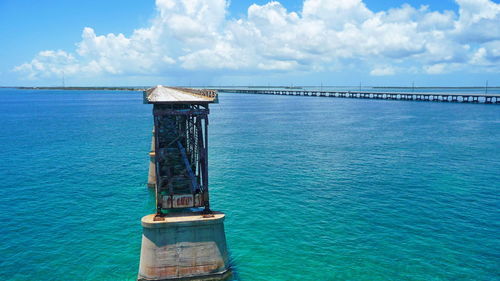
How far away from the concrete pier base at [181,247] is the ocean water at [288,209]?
2.81 m

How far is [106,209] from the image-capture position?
31781 mm

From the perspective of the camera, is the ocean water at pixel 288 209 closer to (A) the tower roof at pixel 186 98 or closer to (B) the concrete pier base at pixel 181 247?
(B) the concrete pier base at pixel 181 247

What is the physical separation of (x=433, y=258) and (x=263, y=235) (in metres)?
11.4

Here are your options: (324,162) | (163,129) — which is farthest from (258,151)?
(163,129)

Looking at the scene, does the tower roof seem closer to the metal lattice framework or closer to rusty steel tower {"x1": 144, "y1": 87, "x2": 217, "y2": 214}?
rusty steel tower {"x1": 144, "y1": 87, "x2": 217, "y2": 214}

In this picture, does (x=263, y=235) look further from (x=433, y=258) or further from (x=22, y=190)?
(x=22, y=190)

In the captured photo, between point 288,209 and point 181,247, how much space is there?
575 inches

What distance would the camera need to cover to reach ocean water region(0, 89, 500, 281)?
2262 centimetres

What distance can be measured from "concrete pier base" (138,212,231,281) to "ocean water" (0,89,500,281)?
2806mm

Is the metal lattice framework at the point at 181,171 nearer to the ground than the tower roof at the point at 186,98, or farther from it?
nearer to the ground

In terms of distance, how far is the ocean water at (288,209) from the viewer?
22.6 meters

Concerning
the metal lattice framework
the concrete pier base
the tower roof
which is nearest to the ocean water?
the concrete pier base

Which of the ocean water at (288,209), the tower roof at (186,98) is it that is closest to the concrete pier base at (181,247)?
the ocean water at (288,209)

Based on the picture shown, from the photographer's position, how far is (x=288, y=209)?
31750 millimetres
